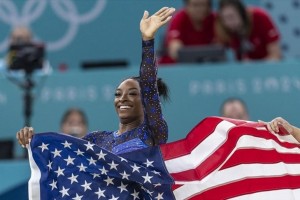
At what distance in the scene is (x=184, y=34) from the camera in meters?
9.62

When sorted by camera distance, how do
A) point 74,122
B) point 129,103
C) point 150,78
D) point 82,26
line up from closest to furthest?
1. point 150,78
2. point 129,103
3. point 74,122
4. point 82,26

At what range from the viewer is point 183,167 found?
5695mm

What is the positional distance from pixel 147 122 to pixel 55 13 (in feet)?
19.2

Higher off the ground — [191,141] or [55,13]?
[55,13]

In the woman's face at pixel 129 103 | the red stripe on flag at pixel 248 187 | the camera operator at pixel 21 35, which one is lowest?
the red stripe on flag at pixel 248 187

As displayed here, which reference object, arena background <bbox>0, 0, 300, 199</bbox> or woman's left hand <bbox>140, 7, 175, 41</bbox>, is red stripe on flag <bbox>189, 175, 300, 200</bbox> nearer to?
woman's left hand <bbox>140, 7, 175, 41</bbox>

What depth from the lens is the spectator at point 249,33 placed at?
30.1ft

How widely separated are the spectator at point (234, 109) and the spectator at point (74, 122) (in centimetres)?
121

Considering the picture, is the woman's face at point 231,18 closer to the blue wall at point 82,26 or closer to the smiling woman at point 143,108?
the blue wall at point 82,26

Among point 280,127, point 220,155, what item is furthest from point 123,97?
point 280,127

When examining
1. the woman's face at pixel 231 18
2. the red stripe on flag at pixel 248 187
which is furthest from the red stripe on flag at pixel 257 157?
the woman's face at pixel 231 18

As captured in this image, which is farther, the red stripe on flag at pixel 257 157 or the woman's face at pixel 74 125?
the woman's face at pixel 74 125

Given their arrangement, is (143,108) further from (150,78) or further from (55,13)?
(55,13)

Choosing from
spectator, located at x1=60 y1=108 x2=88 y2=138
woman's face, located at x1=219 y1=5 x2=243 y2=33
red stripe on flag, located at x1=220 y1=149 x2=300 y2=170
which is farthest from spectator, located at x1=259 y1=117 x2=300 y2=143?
woman's face, located at x1=219 y1=5 x2=243 y2=33
